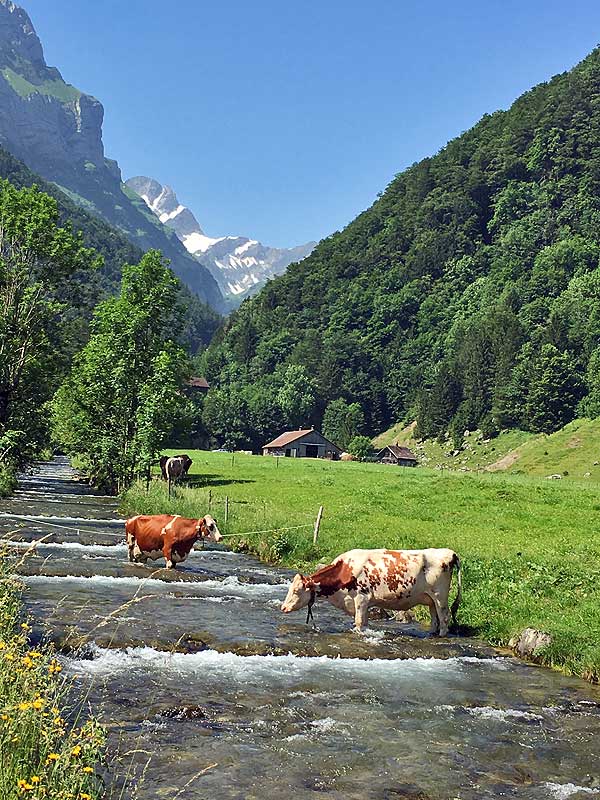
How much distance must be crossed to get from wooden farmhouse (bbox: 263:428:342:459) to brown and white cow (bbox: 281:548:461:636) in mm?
131098

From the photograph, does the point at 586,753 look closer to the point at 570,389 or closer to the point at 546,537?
the point at 546,537

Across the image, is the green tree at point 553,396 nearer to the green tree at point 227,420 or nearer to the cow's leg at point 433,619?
the green tree at point 227,420

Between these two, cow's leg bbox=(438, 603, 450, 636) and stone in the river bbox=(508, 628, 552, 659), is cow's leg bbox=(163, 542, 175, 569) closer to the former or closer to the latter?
cow's leg bbox=(438, 603, 450, 636)

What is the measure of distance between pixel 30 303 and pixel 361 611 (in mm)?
35119

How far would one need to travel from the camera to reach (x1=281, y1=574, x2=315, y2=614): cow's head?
1700 cm

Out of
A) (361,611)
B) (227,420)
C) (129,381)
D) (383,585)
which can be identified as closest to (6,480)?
(129,381)

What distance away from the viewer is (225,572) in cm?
2370

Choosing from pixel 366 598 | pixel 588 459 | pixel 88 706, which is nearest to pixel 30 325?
pixel 366 598

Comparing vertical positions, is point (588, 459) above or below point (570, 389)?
below

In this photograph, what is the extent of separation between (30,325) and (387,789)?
1642 inches

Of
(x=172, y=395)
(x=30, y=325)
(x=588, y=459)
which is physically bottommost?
(x=588, y=459)

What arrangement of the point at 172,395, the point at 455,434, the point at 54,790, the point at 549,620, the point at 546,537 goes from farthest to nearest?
the point at 455,434, the point at 172,395, the point at 546,537, the point at 549,620, the point at 54,790

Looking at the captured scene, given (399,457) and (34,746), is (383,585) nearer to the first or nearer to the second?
(34,746)

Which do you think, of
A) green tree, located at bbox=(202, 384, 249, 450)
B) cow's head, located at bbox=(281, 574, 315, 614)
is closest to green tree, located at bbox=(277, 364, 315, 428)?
green tree, located at bbox=(202, 384, 249, 450)
